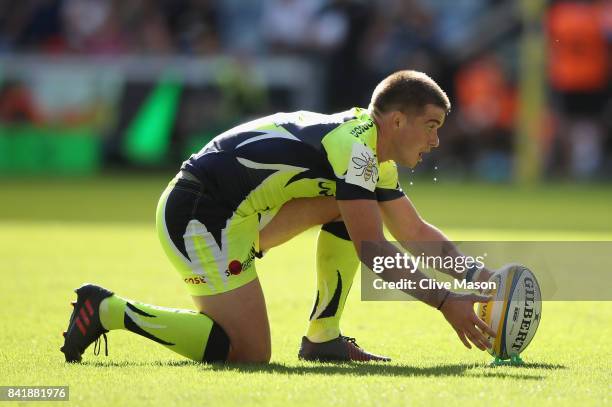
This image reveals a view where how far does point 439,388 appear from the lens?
5.27 metres

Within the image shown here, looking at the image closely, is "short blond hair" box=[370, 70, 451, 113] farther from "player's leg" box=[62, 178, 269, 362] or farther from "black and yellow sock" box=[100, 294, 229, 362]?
"black and yellow sock" box=[100, 294, 229, 362]

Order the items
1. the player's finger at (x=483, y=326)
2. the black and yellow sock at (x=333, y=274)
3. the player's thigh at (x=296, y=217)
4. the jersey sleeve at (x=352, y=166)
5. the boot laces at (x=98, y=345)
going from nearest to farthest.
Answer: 1. the player's finger at (x=483, y=326)
2. the jersey sleeve at (x=352, y=166)
3. the boot laces at (x=98, y=345)
4. the player's thigh at (x=296, y=217)
5. the black and yellow sock at (x=333, y=274)

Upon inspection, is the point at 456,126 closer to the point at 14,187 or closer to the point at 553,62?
the point at 553,62

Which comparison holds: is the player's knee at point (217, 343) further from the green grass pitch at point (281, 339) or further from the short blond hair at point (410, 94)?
the short blond hair at point (410, 94)

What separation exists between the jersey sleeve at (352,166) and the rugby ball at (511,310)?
769mm

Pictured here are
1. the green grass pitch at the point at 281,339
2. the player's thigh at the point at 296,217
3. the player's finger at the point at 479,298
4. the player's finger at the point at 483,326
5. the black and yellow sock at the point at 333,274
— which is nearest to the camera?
the green grass pitch at the point at 281,339

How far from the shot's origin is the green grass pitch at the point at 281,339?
5164mm

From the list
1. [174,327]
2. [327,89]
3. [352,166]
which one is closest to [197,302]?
[174,327]

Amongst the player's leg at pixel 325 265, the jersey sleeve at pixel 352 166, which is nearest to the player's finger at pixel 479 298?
the jersey sleeve at pixel 352 166

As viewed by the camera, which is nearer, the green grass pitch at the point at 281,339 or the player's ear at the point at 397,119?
the green grass pitch at the point at 281,339

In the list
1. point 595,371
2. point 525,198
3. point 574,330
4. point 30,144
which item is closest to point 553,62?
point 525,198

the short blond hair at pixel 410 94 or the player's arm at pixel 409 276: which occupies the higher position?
the short blond hair at pixel 410 94

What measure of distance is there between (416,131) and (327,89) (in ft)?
56.0

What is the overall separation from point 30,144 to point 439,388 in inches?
689
